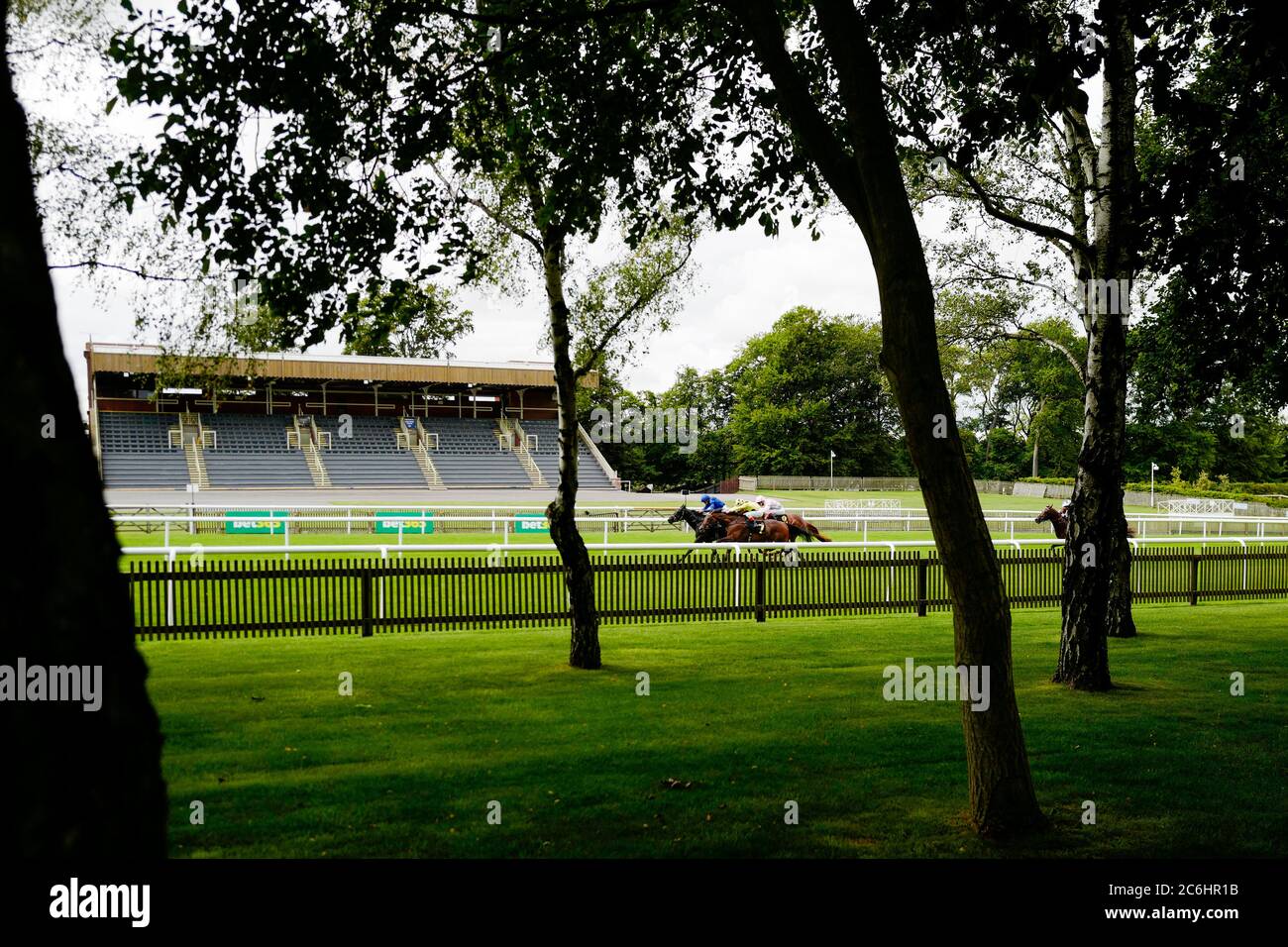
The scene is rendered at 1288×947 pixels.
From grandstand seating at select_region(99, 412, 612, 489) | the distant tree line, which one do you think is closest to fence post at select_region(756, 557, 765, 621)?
grandstand seating at select_region(99, 412, 612, 489)

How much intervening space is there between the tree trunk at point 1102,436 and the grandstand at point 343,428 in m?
39.6

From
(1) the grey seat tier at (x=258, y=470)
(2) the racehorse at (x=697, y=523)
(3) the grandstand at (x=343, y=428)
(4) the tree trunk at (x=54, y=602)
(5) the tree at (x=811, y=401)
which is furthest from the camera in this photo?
(5) the tree at (x=811, y=401)

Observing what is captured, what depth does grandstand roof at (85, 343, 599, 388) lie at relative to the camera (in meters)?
44.8

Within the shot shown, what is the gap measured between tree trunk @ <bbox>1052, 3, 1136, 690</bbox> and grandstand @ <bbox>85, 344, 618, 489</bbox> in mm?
39610

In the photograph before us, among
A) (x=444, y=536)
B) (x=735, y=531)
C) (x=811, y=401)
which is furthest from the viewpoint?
(x=811, y=401)

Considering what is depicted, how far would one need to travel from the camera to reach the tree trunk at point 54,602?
187 centimetres

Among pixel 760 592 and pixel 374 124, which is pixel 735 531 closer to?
pixel 760 592

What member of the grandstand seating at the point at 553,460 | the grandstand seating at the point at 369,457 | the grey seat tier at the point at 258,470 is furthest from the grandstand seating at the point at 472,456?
the grey seat tier at the point at 258,470

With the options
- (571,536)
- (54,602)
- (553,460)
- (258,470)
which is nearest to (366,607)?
(571,536)

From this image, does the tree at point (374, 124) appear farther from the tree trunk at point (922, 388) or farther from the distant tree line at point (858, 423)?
the distant tree line at point (858, 423)

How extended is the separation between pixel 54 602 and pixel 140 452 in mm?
52130

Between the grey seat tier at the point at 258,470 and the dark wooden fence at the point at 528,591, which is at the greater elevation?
the grey seat tier at the point at 258,470

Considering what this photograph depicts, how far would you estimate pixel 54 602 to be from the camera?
6.26 ft

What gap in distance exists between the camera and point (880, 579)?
17.0 m
